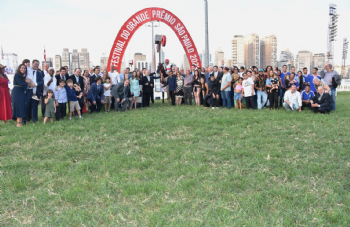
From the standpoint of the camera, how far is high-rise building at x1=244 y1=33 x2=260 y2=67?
49688mm

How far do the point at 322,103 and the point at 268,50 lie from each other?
43703 mm

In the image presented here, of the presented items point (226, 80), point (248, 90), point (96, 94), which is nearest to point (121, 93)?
point (96, 94)

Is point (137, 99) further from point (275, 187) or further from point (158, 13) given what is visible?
point (275, 187)

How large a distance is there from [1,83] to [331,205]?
9644mm

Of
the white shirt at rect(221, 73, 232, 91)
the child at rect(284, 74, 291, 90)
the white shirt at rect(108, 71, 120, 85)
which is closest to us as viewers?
the child at rect(284, 74, 291, 90)

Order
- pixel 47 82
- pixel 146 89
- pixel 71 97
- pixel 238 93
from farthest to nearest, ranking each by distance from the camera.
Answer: pixel 146 89 → pixel 238 93 → pixel 71 97 → pixel 47 82

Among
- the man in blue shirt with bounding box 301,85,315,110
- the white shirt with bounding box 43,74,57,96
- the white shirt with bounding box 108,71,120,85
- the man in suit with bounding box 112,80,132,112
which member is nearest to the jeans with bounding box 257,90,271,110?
the man in blue shirt with bounding box 301,85,315,110

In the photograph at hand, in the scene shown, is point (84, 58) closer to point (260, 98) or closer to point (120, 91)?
point (120, 91)

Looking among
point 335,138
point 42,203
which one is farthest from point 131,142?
point 335,138

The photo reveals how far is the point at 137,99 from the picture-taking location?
13.2m

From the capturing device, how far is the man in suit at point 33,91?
30.1 feet

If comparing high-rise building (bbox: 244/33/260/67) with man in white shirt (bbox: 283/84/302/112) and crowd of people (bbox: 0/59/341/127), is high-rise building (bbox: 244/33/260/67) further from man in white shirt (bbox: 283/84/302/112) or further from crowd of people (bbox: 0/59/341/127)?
man in white shirt (bbox: 283/84/302/112)

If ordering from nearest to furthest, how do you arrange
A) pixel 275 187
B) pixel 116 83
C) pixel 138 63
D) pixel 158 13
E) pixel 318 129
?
1. pixel 275 187
2. pixel 318 129
3. pixel 116 83
4. pixel 158 13
5. pixel 138 63

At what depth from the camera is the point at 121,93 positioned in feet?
39.3
